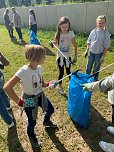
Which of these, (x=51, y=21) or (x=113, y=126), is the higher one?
(x=51, y=21)

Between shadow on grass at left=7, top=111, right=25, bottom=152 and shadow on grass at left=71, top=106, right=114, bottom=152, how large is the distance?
106 centimetres

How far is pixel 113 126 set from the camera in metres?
3.81

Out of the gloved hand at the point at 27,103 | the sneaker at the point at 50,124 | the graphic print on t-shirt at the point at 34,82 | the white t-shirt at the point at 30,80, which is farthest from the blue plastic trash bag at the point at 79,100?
the gloved hand at the point at 27,103

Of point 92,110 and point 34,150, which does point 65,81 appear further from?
point 34,150

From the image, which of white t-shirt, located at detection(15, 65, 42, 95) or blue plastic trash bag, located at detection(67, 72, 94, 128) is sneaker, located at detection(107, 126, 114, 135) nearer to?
blue plastic trash bag, located at detection(67, 72, 94, 128)

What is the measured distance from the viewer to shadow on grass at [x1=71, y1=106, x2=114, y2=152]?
348cm

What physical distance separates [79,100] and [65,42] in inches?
60.9

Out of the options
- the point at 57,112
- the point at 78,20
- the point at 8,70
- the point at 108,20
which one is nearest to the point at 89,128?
the point at 57,112

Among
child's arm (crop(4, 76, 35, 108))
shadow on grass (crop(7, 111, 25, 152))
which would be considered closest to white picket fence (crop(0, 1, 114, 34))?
shadow on grass (crop(7, 111, 25, 152))

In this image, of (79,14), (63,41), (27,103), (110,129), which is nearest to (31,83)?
(27,103)

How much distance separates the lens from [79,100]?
357 cm

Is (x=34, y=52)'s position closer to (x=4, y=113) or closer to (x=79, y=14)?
(x=4, y=113)

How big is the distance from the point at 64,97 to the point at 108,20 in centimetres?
685

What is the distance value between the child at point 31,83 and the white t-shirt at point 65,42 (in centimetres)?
165
